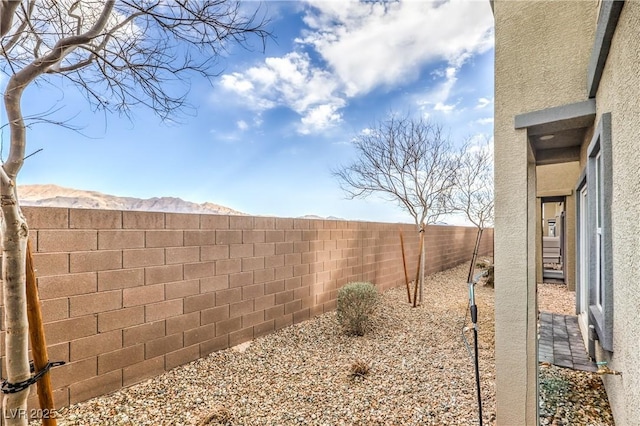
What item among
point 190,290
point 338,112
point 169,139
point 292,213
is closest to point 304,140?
point 338,112

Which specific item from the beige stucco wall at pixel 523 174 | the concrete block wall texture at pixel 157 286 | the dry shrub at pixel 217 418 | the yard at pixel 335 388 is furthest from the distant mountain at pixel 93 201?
the beige stucco wall at pixel 523 174

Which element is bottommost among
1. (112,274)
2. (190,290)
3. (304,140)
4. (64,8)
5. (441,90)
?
(190,290)

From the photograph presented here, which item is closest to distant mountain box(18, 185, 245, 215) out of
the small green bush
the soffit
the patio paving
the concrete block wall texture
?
the concrete block wall texture

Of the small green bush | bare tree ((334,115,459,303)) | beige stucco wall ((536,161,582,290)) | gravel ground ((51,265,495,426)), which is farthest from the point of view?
bare tree ((334,115,459,303))

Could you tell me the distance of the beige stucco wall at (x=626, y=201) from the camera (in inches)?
67.2

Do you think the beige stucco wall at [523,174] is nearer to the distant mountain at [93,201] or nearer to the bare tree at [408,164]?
the distant mountain at [93,201]

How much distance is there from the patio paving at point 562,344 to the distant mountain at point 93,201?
4.30 metres

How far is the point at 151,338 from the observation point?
3.37 meters

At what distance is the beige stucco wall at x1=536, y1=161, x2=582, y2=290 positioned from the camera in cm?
745

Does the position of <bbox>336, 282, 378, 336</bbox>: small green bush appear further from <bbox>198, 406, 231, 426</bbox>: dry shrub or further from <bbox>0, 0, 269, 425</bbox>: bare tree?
<bbox>0, 0, 269, 425</bbox>: bare tree

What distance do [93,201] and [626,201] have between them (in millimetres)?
4234

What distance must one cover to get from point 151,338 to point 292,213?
3.04 metres

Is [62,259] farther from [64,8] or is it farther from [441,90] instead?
[441,90]

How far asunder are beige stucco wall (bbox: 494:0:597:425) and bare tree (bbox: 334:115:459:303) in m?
5.35
